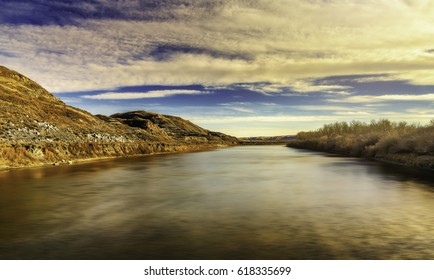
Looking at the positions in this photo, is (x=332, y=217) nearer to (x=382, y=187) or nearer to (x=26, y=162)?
(x=382, y=187)

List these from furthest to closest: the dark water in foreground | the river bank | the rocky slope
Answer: the rocky slope, the river bank, the dark water in foreground

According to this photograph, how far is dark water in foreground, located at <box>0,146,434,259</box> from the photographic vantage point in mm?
9445

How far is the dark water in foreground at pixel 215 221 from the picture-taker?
31.0 feet

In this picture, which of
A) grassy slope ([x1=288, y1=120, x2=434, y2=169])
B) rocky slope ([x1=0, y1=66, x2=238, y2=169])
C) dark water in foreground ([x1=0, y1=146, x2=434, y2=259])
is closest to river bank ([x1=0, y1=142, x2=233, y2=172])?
rocky slope ([x1=0, y1=66, x2=238, y2=169])

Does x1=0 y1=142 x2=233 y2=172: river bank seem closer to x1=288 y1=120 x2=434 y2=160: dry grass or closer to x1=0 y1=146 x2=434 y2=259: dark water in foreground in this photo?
x1=0 y1=146 x2=434 y2=259: dark water in foreground

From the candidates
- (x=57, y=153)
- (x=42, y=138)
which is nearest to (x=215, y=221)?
(x=57, y=153)

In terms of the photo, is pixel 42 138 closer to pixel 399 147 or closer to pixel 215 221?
pixel 215 221

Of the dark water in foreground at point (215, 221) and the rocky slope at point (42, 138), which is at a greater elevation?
the rocky slope at point (42, 138)

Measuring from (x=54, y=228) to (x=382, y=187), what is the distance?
59.9 ft

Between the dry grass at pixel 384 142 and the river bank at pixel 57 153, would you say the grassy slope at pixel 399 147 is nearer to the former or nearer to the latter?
the dry grass at pixel 384 142

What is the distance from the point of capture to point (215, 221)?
519 inches

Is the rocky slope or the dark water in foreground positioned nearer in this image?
the dark water in foreground

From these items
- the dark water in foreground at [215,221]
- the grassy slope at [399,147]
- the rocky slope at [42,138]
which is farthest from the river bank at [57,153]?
the grassy slope at [399,147]

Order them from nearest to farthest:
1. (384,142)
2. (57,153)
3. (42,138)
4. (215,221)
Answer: (215,221) < (57,153) < (42,138) < (384,142)
